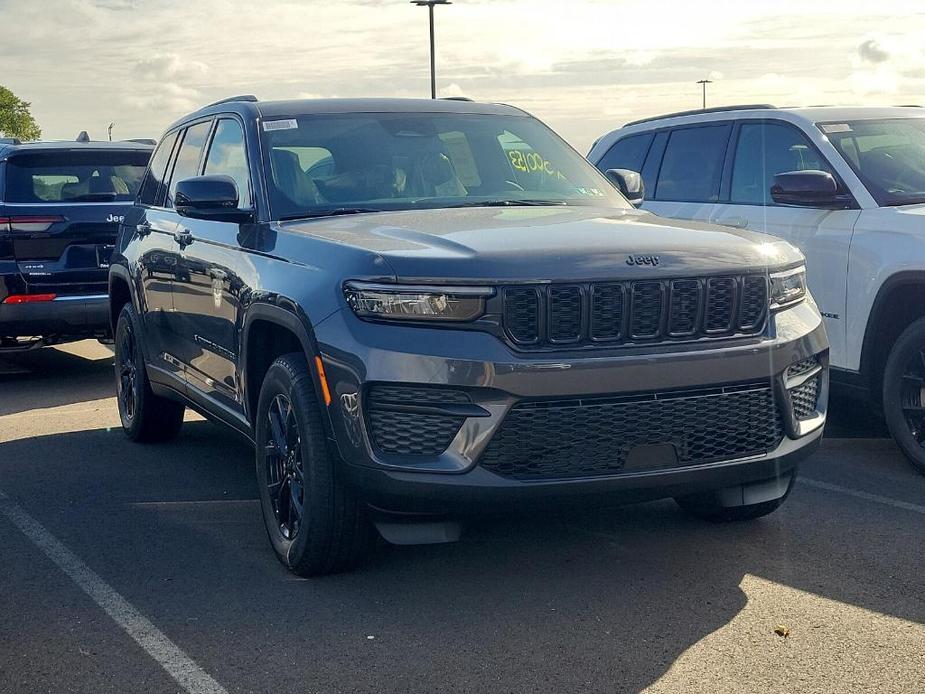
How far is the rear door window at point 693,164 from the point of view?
813cm

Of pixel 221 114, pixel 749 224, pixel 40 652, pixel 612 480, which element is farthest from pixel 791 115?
pixel 40 652

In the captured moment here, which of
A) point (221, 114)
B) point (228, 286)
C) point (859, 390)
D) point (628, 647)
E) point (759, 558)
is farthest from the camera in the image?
point (859, 390)

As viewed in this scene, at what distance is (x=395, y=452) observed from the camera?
14.1 feet

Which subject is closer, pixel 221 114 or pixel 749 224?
pixel 221 114

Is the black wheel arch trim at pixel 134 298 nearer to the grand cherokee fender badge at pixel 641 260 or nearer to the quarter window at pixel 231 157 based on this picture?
the quarter window at pixel 231 157

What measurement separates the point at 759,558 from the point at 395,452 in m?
1.66

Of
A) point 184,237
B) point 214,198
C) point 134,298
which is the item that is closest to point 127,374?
point 134,298

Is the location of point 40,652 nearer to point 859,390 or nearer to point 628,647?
point 628,647

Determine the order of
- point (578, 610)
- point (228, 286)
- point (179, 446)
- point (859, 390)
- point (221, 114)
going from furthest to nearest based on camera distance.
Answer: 1. point (179, 446)
2. point (859, 390)
3. point (221, 114)
4. point (228, 286)
5. point (578, 610)

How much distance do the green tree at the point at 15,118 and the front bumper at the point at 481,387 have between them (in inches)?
4963

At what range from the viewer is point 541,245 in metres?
4.43

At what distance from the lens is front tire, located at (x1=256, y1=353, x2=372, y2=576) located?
4574 millimetres

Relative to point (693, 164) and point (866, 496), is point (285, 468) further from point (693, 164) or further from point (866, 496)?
point (693, 164)

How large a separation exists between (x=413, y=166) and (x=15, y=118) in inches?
5218
